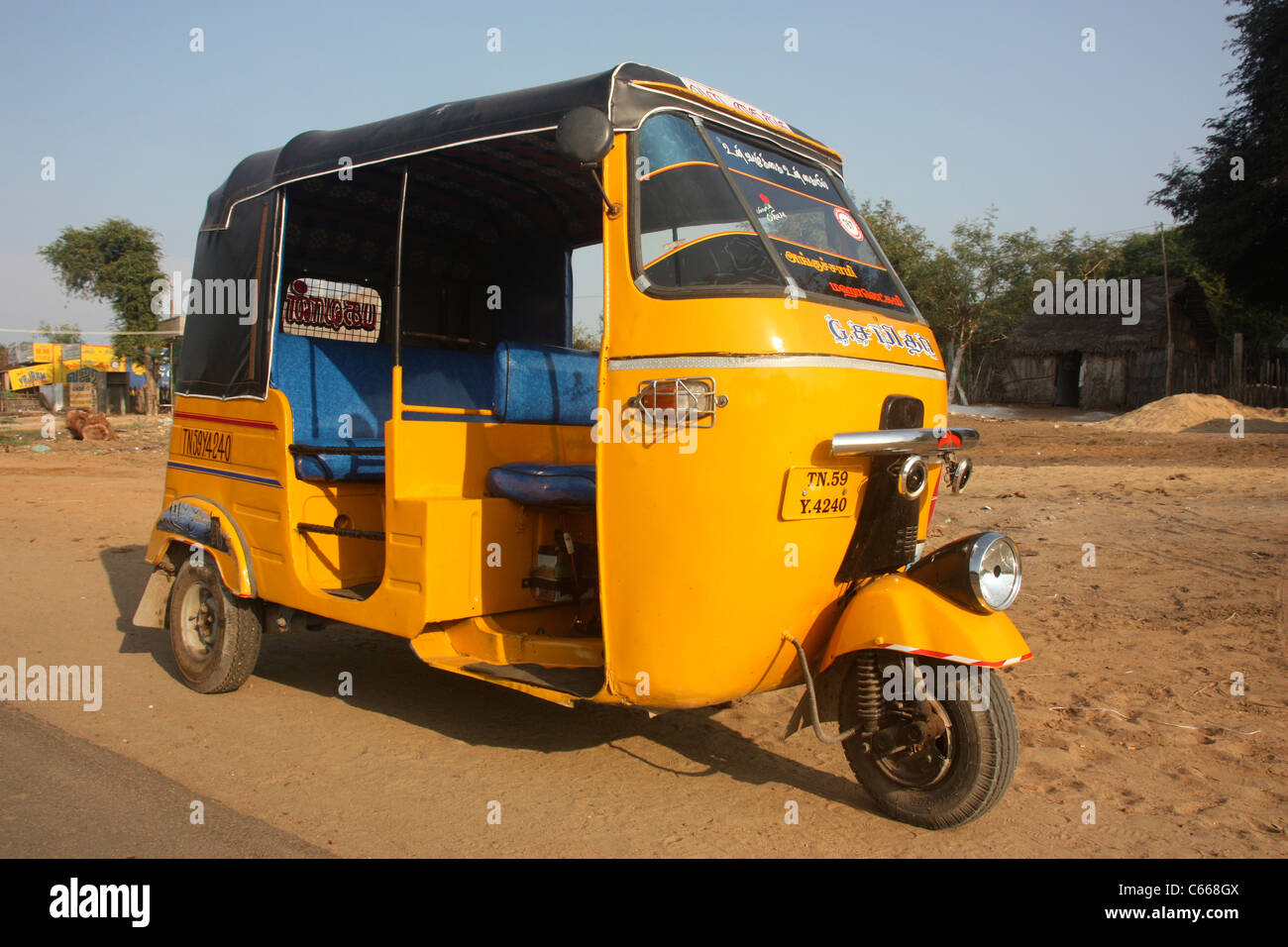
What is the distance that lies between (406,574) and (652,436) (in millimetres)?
1516

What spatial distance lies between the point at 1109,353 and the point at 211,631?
27.4 m

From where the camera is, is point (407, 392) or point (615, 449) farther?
point (407, 392)

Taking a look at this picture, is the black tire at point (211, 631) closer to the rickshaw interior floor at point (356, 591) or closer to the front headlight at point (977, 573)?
the rickshaw interior floor at point (356, 591)

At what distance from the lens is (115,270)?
3534 cm

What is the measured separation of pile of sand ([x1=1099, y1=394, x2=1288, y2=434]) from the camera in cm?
1941

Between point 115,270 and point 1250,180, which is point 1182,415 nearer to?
point 1250,180

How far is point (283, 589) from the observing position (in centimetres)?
499

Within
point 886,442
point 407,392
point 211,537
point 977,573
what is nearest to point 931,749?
point 977,573

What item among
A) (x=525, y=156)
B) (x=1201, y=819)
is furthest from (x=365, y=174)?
(x=1201, y=819)

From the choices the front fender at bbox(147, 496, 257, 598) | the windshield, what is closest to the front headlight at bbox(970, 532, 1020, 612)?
the windshield

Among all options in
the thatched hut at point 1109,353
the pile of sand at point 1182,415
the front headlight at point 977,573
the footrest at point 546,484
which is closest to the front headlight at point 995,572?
the front headlight at point 977,573

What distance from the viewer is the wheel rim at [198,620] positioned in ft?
18.2

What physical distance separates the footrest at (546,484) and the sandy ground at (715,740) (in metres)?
1.17
